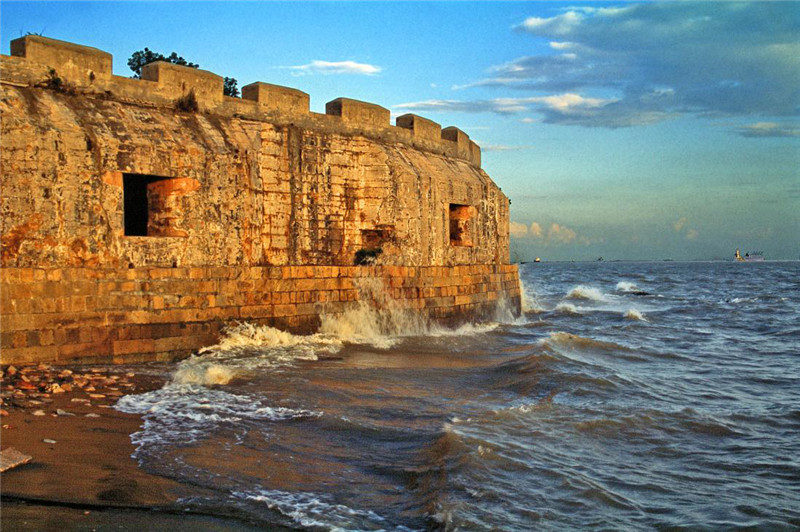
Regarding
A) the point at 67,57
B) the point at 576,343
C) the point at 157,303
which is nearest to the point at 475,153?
the point at 576,343

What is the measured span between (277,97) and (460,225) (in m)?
5.52

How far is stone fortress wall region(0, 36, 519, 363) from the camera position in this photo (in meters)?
8.49

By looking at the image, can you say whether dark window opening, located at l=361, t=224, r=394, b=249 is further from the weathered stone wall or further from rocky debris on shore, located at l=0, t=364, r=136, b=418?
rocky debris on shore, located at l=0, t=364, r=136, b=418

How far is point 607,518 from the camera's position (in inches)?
197

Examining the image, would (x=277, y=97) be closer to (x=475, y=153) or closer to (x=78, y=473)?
(x=475, y=153)

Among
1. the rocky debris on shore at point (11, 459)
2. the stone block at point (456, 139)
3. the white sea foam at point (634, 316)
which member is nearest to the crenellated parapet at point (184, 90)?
the stone block at point (456, 139)

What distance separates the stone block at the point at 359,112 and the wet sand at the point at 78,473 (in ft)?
24.9

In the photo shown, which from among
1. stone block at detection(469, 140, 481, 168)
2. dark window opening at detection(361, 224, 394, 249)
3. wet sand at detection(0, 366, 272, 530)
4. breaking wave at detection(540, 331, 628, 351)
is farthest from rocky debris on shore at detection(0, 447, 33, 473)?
stone block at detection(469, 140, 481, 168)

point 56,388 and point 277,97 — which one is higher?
point 277,97

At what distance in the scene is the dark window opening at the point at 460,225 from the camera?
15562 millimetres

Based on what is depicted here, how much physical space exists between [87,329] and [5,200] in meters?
1.89

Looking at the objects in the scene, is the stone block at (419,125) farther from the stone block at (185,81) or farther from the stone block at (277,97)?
the stone block at (185,81)

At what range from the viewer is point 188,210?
10102 mm

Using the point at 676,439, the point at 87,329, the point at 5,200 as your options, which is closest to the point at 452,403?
the point at 676,439
